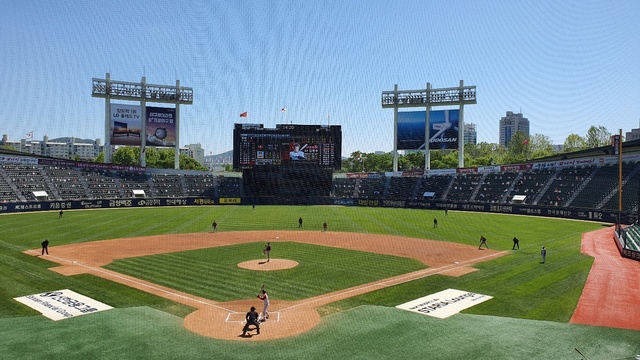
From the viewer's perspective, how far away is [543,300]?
21.0m

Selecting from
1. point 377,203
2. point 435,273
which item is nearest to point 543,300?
point 435,273

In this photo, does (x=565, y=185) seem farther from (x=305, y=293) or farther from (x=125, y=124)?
(x=125, y=124)

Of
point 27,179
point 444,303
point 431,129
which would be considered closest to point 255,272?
point 444,303

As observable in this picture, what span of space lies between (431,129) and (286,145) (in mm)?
28355

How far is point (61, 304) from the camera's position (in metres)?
19.8

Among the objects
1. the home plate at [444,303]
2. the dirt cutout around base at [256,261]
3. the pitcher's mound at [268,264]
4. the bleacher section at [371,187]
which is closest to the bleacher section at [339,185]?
the bleacher section at [371,187]

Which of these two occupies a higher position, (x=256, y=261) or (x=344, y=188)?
(x=344, y=188)

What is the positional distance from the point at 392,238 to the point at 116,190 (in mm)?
56107

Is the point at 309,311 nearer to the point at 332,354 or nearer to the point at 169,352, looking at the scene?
the point at 332,354

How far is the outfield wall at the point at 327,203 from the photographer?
58.2 meters

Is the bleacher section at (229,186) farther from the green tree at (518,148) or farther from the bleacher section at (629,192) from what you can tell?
the green tree at (518,148)

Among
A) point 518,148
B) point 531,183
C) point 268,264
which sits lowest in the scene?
point 268,264

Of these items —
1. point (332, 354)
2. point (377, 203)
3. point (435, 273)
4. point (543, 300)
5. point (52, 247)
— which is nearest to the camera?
point (332, 354)

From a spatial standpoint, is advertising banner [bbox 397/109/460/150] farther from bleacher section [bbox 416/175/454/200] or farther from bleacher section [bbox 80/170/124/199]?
bleacher section [bbox 80/170/124/199]
